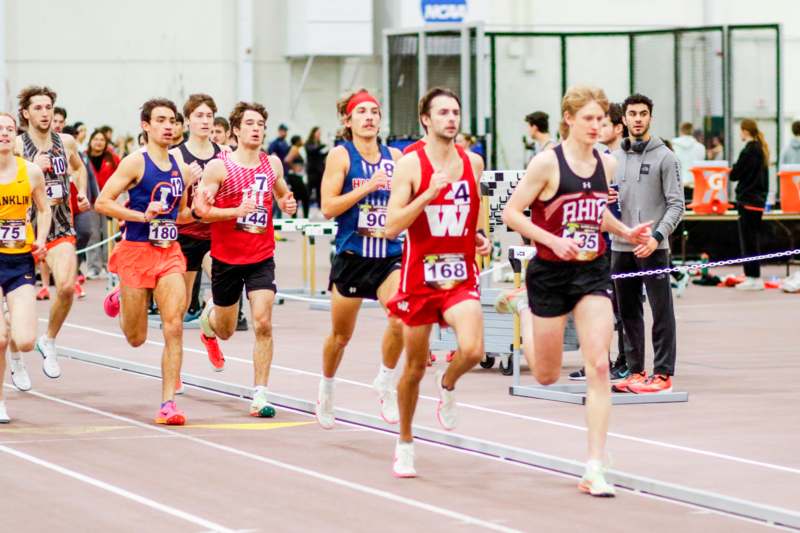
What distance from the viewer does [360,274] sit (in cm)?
1080

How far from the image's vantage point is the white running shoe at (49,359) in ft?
43.2

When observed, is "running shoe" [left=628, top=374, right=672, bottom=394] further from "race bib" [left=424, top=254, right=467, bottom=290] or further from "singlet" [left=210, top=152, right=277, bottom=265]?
"race bib" [left=424, top=254, right=467, bottom=290]

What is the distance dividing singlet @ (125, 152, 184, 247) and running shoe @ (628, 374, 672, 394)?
3.47 m

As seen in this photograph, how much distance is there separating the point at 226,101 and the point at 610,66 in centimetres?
Result: 1129

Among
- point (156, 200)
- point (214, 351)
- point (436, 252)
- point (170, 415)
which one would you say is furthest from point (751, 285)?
point (436, 252)

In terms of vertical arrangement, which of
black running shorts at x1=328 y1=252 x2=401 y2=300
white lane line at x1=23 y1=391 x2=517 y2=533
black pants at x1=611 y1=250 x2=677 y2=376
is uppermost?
black running shorts at x1=328 y1=252 x2=401 y2=300

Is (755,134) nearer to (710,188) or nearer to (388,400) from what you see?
(710,188)

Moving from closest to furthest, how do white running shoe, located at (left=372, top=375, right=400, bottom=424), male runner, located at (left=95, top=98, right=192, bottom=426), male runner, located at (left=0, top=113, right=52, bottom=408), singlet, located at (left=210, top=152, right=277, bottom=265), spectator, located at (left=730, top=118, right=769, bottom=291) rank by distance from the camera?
white running shoe, located at (left=372, top=375, right=400, bottom=424) → male runner, located at (left=95, top=98, right=192, bottom=426) → male runner, located at (left=0, top=113, right=52, bottom=408) → singlet, located at (left=210, top=152, right=277, bottom=265) → spectator, located at (left=730, top=118, right=769, bottom=291)

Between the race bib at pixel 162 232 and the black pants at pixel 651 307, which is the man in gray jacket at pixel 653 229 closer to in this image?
the black pants at pixel 651 307

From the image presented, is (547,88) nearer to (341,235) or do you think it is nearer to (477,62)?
(477,62)

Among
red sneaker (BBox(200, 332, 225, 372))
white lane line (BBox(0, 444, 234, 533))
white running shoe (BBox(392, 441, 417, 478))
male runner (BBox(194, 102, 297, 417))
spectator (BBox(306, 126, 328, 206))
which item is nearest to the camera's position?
white lane line (BBox(0, 444, 234, 533))

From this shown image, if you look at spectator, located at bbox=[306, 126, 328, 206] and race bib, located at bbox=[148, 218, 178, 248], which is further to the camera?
spectator, located at bbox=[306, 126, 328, 206]

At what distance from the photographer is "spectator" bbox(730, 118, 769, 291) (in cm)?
2147

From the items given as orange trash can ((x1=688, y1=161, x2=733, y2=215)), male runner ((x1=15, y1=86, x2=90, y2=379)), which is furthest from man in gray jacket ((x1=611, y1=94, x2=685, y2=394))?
orange trash can ((x1=688, y1=161, x2=733, y2=215))
